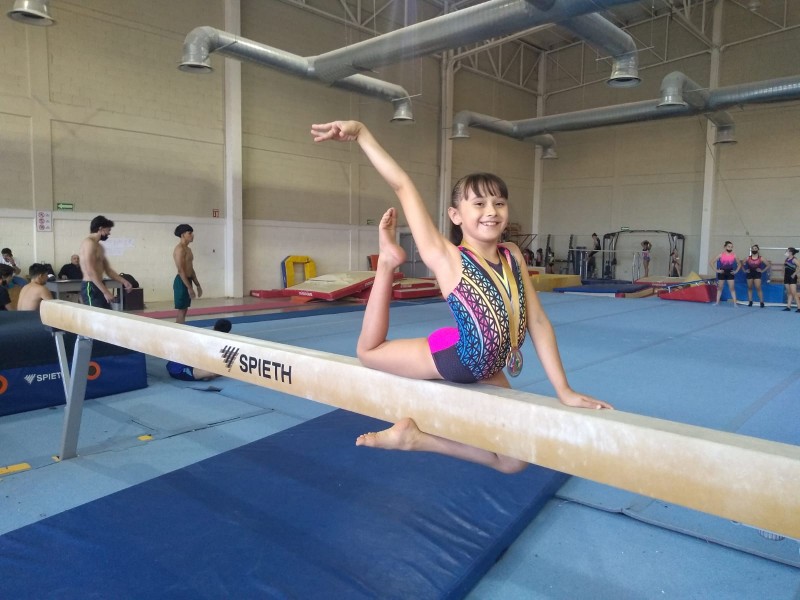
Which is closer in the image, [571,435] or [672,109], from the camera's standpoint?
[571,435]

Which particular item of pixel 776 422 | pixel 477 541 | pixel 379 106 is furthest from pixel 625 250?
pixel 477 541

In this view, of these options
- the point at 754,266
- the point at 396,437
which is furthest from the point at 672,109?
the point at 396,437

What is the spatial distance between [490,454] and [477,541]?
0.51m

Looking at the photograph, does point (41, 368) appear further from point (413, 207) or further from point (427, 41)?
point (427, 41)

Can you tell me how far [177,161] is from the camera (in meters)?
10.8

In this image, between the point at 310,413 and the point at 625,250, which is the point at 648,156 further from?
the point at 310,413

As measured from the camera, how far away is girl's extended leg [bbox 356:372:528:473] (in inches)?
62.5

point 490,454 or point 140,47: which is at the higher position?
point 140,47

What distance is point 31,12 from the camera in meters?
6.33

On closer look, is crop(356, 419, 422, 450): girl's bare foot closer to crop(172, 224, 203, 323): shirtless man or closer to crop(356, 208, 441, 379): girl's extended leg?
crop(356, 208, 441, 379): girl's extended leg

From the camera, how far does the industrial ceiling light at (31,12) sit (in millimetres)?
6273

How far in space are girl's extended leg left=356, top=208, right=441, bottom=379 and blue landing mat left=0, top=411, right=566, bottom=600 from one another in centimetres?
78

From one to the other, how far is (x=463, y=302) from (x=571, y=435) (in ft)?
1.83

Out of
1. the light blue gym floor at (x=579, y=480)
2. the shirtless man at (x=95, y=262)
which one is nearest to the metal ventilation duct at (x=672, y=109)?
the light blue gym floor at (x=579, y=480)
